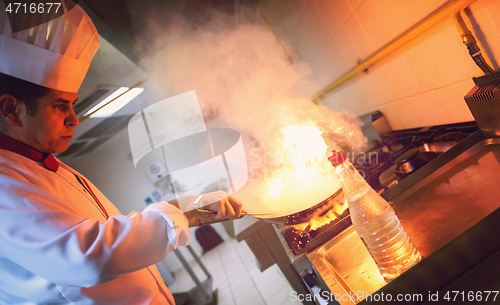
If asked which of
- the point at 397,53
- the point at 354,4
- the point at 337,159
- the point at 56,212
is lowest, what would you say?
the point at 337,159

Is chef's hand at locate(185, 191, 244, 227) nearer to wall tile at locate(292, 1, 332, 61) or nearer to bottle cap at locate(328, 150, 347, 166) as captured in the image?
bottle cap at locate(328, 150, 347, 166)

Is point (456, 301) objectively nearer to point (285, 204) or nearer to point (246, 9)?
point (285, 204)

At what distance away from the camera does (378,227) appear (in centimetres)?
75

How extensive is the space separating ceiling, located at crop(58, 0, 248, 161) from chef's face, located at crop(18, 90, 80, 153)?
734mm

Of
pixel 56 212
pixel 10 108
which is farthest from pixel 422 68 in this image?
pixel 10 108

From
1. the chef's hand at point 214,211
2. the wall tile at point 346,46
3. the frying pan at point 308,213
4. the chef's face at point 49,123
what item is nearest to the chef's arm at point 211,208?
the chef's hand at point 214,211

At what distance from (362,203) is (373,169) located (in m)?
0.66

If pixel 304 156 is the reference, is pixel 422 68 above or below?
above

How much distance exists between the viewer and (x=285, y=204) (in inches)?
51.5

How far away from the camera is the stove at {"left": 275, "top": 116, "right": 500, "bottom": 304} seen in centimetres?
50

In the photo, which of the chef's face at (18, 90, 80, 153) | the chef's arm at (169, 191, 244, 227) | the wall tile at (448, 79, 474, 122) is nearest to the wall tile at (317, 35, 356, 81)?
the wall tile at (448, 79, 474, 122)

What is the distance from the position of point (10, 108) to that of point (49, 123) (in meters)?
0.11

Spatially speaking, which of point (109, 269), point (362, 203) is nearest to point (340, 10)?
point (362, 203)

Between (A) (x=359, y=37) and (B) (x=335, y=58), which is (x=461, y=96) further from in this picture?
(B) (x=335, y=58)
